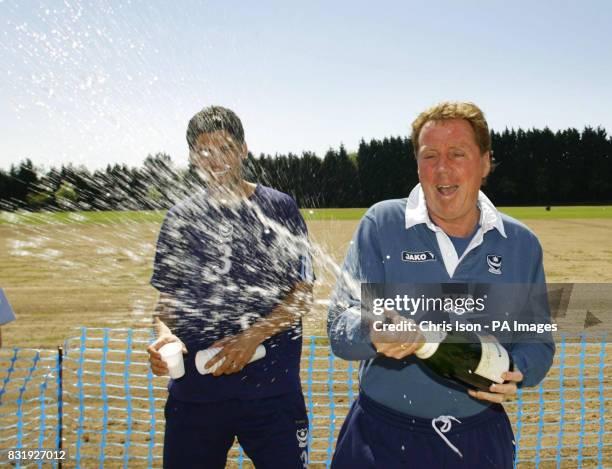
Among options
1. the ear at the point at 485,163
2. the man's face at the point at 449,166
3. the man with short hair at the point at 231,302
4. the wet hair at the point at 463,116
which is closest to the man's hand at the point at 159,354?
the man with short hair at the point at 231,302

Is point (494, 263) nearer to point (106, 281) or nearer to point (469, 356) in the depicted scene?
point (469, 356)

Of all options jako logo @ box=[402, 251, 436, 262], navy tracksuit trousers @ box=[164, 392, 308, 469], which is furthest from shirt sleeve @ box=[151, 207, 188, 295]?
jako logo @ box=[402, 251, 436, 262]

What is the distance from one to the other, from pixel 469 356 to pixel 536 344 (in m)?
0.35

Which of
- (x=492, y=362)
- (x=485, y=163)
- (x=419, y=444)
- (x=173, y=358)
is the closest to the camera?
(x=492, y=362)

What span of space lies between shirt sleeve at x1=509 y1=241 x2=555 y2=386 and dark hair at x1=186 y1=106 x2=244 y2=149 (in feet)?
4.89

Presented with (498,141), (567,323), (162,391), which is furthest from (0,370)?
(498,141)

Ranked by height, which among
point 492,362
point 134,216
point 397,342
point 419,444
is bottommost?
point 419,444

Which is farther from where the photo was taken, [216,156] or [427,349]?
[216,156]

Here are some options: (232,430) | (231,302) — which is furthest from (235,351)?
(232,430)

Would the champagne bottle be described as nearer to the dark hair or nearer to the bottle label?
the bottle label

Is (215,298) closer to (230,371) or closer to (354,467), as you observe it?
(230,371)

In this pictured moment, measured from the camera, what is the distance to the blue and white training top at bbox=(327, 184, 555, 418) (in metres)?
2.11

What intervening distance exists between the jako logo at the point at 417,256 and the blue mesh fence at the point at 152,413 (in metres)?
3.17

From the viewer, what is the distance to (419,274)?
85.4 inches
